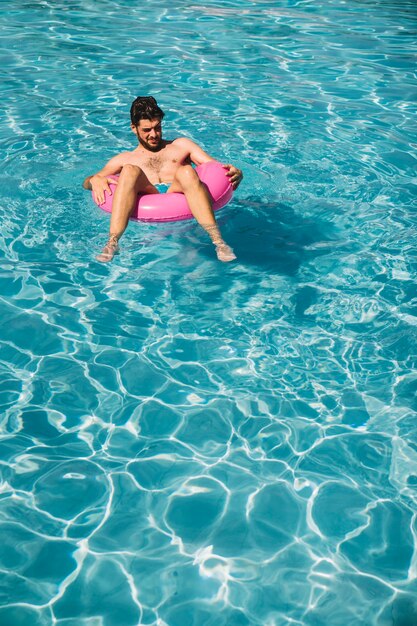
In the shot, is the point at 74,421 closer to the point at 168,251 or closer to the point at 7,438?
the point at 7,438

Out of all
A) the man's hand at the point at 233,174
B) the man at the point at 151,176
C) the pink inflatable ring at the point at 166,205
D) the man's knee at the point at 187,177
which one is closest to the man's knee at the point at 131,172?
the man at the point at 151,176

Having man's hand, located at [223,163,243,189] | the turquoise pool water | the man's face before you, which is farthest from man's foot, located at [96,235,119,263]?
man's hand, located at [223,163,243,189]

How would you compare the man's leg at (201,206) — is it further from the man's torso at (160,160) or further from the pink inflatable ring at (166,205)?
the man's torso at (160,160)

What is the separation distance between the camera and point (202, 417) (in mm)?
4062

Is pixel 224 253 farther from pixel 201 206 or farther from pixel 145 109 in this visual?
pixel 145 109

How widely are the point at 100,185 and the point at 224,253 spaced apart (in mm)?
969

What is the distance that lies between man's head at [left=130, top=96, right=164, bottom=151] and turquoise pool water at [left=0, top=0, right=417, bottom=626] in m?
0.60

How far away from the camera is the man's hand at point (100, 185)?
5.24 m

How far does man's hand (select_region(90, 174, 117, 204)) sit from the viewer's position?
524cm

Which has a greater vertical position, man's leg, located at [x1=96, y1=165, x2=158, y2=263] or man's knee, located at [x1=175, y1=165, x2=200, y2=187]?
man's knee, located at [x1=175, y1=165, x2=200, y2=187]

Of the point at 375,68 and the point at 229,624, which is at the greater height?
the point at 375,68

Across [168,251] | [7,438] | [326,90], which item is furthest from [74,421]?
[326,90]

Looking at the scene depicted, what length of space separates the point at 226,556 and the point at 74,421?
1127mm

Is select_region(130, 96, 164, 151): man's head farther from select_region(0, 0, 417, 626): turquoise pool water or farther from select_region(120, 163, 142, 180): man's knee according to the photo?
select_region(0, 0, 417, 626): turquoise pool water
